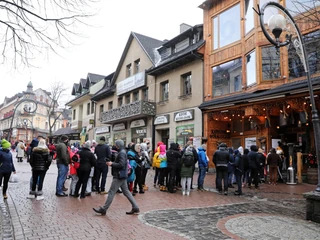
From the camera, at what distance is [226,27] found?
1762 centimetres

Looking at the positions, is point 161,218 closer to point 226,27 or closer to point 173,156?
point 173,156

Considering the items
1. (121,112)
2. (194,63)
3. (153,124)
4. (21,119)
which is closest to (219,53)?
(194,63)

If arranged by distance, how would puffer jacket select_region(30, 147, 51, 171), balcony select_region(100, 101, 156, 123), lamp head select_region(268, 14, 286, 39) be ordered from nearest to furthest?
lamp head select_region(268, 14, 286, 39) < puffer jacket select_region(30, 147, 51, 171) < balcony select_region(100, 101, 156, 123)

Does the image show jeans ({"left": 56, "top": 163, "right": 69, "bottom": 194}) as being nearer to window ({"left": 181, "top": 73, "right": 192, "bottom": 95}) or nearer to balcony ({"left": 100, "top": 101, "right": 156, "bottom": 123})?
window ({"left": 181, "top": 73, "right": 192, "bottom": 95})

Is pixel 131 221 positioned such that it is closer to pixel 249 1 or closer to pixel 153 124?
pixel 249 1

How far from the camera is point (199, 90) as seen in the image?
18891 millimetres

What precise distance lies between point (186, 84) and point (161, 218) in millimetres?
15269

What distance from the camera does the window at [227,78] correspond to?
1644 centimetres

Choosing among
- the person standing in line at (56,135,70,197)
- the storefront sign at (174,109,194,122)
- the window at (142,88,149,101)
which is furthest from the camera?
the window at (142,88,149,101)

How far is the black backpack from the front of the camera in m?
9.74

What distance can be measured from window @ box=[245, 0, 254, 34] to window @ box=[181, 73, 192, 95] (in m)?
5.62

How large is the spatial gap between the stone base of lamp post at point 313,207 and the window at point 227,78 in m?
10.5

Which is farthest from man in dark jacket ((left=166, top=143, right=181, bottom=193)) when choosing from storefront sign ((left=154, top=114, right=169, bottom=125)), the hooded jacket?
storefront sign ((left=154, top=114, right=169, bottom=125))

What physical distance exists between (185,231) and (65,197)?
461 cm
